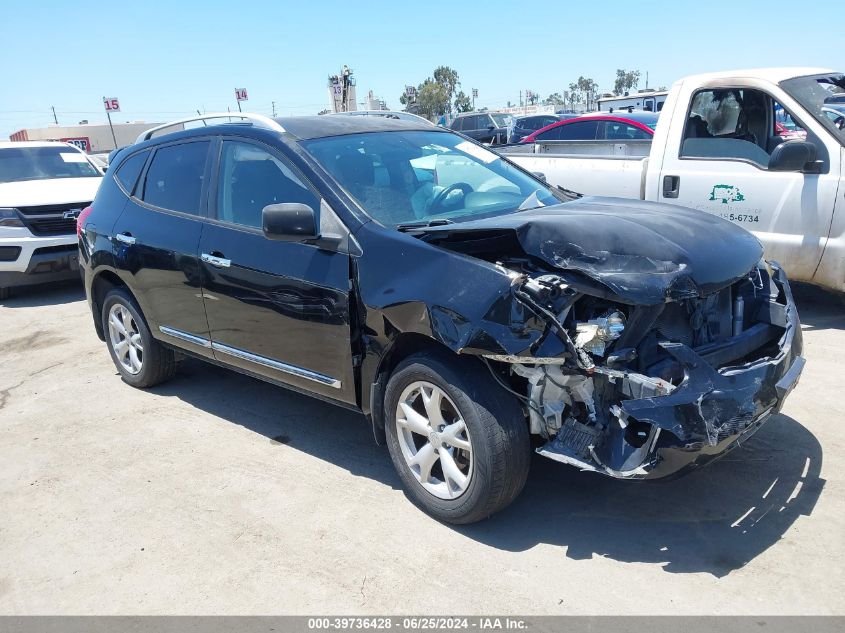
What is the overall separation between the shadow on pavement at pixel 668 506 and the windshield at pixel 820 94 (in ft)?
9.58

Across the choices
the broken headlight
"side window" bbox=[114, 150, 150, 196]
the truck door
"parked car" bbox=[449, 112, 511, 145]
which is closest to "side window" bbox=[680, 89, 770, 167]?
the truck door

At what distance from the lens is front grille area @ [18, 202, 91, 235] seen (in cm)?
891

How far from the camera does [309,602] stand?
9.76 ft

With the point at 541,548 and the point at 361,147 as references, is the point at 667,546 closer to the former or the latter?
the point at 541,548

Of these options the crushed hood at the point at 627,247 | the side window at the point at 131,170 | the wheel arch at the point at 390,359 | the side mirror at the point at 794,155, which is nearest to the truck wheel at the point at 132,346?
the side window at the point at 131,170

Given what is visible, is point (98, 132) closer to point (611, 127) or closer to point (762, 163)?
point (611, 127)

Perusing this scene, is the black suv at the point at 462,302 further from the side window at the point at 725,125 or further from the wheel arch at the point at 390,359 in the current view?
the side window at the point at 725,125

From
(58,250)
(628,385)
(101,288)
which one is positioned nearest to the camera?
(628,385)

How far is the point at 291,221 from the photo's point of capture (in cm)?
359

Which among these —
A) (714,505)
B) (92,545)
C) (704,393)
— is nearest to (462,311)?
(704,393)

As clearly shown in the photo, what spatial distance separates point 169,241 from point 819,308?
558 cm

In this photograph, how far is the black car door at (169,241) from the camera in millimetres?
4562

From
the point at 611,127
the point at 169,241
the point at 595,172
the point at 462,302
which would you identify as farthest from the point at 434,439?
A: the point at 611,127

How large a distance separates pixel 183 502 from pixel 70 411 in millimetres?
1961
